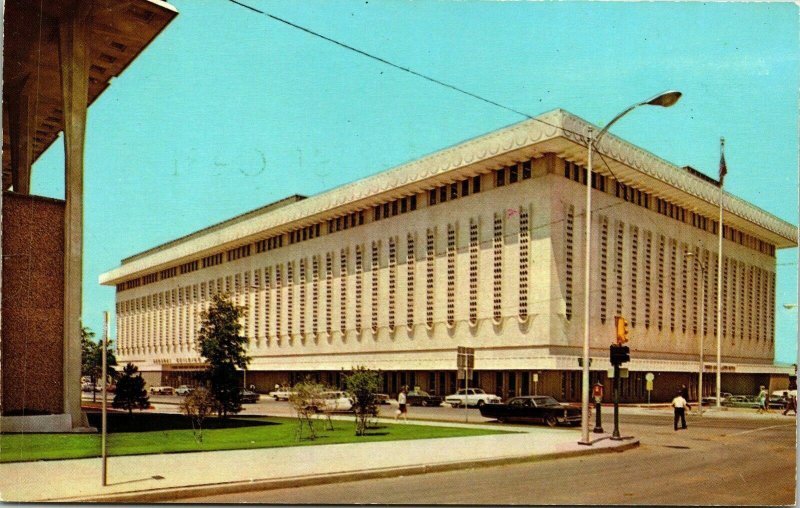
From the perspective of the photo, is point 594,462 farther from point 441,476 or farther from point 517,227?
point 517,227

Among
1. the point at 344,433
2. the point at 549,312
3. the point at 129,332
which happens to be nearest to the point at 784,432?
the point at 344,433

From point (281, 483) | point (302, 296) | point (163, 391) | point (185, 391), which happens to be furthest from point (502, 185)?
point (163, 391)

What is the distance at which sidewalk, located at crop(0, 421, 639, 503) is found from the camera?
1097 cm

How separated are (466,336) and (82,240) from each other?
3206 centimetres

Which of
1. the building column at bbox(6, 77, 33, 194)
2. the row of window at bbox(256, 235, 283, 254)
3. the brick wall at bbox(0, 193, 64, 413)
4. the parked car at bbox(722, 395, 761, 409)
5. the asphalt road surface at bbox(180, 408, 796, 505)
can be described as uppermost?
the building column at bbox(6, 77, 33, 194)

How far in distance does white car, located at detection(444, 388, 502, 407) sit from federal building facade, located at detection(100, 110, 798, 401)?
75.4 inches

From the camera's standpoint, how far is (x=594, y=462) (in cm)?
1592

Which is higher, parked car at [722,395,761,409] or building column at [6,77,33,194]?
building column at [6,77,33,194]

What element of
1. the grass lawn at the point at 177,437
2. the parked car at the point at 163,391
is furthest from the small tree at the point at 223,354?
the parked car at the point at 163,391

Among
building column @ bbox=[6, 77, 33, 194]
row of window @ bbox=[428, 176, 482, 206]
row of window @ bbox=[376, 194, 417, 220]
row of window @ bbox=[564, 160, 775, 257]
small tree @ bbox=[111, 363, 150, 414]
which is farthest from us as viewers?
row of window @ bbox=[376, 194, 417, 220]

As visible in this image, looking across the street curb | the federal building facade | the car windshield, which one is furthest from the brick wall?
the federal building facade

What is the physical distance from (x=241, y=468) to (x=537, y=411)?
16.3 meters

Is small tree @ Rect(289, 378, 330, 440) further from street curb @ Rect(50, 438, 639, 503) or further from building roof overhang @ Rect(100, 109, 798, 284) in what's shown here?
building roof overhang @ Rect(100, 109, 798, 284)

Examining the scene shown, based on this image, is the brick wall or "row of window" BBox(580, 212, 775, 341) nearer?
the brick wall
